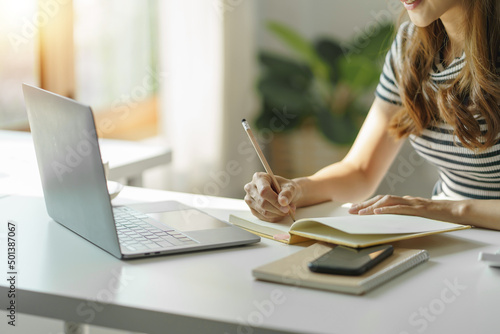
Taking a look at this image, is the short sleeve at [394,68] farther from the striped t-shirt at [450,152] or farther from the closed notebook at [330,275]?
the closed notebook at [330,275]

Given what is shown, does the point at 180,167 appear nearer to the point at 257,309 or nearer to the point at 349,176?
the point at 349,176

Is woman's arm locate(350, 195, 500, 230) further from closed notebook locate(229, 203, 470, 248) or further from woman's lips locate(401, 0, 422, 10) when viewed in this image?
woman's lips locate(401, 0, 422, 10)

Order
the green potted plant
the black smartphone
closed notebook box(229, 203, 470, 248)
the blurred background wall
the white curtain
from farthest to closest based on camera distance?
1. the green potted plant
2. the white curtain
3. the blurred background wall
4. closed notebook box(229, 203, 470, 248)
5. the black smartphone

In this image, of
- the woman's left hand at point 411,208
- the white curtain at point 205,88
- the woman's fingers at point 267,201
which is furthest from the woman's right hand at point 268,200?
the white curtain at point 205,88

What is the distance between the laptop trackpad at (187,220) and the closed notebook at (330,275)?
0.70 feet

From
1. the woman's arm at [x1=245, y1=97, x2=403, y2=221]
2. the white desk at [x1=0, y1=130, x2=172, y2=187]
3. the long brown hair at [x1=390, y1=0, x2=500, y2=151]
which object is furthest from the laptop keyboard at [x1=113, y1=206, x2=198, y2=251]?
the long brown hair at [x1=390, y1=0, x2=500, y2=151]

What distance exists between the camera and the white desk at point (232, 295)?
77 centimetres

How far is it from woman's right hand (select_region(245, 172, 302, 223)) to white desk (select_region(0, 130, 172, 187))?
1.62 ft

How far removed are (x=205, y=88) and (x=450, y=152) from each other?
2047 mm

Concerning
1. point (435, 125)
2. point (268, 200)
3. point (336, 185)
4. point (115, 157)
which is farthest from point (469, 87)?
point (115, 157)

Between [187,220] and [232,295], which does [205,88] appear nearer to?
[187,220]

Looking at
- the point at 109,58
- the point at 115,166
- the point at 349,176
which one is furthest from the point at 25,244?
the point at 109,58

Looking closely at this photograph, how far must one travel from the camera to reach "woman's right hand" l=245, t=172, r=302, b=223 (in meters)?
1.19

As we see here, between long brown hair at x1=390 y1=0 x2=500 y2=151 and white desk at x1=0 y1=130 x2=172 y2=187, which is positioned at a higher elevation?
long brown hair at x1=390 y1=0 x2=500 y2=151
